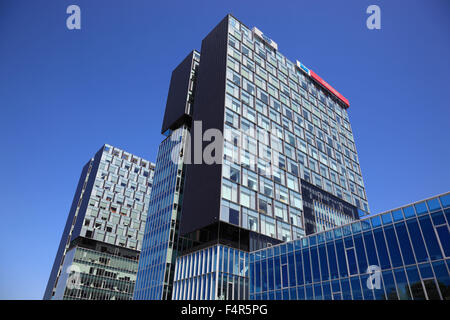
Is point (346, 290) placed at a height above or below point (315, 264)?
below

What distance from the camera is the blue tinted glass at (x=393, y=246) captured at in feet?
105

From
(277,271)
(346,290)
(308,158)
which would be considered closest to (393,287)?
(346,290)

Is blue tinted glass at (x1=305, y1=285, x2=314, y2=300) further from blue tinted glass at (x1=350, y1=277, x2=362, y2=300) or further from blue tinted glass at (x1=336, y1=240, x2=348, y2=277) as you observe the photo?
blue tinted glass at (x1=350, y1=277, x2=362, y2=300)

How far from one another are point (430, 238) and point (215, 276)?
27328 mm

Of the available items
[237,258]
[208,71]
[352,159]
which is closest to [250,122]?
[208,71]

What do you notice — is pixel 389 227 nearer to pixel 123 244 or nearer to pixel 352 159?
pixel 352 159

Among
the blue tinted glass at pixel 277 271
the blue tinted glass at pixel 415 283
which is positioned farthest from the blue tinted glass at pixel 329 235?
the blue tinted glass at pixel 415 283

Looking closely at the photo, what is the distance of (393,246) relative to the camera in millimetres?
32969

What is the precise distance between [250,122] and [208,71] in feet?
56.8

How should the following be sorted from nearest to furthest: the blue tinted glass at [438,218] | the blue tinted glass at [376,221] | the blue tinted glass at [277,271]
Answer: the blue tinted glass at [438,218]
the blue tinted glass at [376,221]
the blue tinted glass at [277,271]

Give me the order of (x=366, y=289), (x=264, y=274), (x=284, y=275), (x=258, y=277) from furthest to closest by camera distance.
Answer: (x=258, y=277) < (x=264, y=274) < (x=284, y=275) < (x=366, y=289)

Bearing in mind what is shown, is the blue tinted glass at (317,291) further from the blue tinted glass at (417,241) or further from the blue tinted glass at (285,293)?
the blue tinted glass at (417,241)

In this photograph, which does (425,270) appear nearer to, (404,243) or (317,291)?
(404,243)

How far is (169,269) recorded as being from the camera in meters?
59.7
